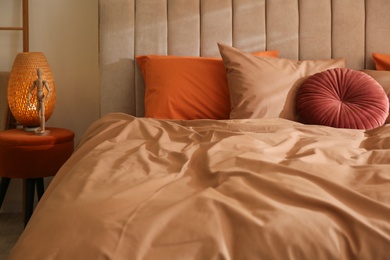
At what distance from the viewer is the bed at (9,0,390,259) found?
3.97 ft

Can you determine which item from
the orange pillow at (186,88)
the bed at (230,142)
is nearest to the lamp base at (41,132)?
the bed at (230,142)

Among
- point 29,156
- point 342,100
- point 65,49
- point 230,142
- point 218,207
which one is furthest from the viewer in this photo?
point 65,49

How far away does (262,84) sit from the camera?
273 centimetres

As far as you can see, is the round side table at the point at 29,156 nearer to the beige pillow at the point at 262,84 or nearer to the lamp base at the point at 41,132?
the lamp base at the point at 41,132

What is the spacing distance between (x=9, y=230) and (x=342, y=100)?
1.83 meters

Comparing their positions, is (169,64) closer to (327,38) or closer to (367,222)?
(327,38)

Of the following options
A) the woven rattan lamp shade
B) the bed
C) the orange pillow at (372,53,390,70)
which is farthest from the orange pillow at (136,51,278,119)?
the orange pillow at (372,53,390,70)

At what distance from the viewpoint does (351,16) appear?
10.5 ft

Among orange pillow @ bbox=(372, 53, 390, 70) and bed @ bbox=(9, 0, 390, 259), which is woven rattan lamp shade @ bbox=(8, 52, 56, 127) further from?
orange pillow @ bbox=(372, 53, 390, 70)

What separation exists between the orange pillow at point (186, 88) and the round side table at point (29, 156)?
1.58ft

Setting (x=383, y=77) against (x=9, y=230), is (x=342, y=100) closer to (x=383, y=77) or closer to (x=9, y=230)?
(x=383, y=77)

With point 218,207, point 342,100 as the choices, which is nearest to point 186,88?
point 342,100

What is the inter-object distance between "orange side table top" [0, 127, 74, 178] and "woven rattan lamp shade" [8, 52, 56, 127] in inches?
5.2

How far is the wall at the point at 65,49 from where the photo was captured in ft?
10.9
